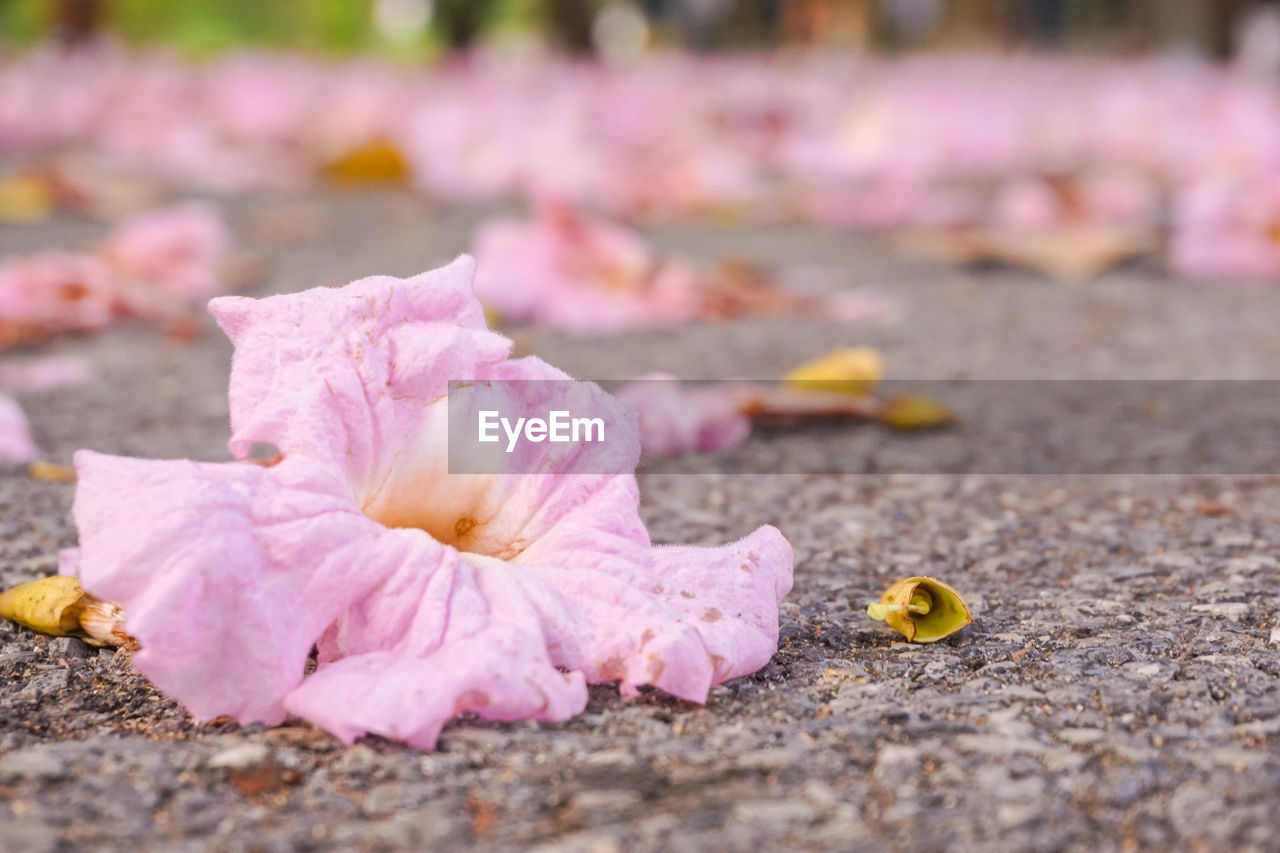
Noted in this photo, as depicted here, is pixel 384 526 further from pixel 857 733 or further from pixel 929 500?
pixel 929 500

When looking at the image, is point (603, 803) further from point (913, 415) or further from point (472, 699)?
point (913, 415)

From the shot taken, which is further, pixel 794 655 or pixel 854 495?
pixel 854 495

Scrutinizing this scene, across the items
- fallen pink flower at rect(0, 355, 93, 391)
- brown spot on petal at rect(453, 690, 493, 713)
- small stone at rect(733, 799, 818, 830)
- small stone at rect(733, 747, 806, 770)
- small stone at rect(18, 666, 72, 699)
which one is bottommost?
fallen pink flower at rect(0, 355, 93, 391)

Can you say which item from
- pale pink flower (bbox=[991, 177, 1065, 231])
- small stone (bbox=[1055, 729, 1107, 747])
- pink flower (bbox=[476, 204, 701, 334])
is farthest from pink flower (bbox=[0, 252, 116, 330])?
Result: pale pink flower (bbox=[991, 177, 1065, 231])

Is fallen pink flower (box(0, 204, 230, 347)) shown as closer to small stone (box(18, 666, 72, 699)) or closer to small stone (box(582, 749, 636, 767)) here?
small stone (box(18, 666, 72, 699))

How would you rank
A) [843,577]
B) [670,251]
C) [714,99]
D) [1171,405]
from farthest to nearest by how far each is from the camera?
1. [714,99]
2. [670,251]
3. [1171,405]
4. [843,577]

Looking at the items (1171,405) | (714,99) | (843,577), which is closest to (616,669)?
(843,577)
